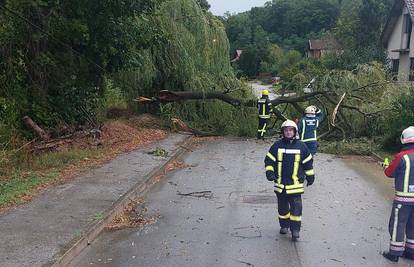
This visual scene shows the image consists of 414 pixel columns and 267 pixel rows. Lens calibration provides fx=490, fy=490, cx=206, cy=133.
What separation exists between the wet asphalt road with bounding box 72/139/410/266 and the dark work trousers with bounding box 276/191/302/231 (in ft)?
0.70

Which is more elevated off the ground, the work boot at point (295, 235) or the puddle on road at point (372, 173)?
the work boot at point (295, 235)

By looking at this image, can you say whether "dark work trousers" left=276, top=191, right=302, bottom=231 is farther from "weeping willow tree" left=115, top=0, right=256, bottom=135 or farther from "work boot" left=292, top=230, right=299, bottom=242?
"weeping willow tree" left=115, top=0, right=256, bottom=135

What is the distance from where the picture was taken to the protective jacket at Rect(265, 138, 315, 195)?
641 centimetres

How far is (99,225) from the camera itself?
22.0 ft

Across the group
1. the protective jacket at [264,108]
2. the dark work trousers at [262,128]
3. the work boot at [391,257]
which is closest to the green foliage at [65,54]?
the protective jacket at [264,108]

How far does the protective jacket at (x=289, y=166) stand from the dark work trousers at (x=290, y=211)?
0.36 feet

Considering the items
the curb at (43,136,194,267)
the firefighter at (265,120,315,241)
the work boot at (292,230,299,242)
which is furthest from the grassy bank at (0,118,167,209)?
the work boot at (292,230,299,242)

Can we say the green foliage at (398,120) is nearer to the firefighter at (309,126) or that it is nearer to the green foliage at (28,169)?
the firefighter at (309,126)

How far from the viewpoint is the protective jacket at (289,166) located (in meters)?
6.41

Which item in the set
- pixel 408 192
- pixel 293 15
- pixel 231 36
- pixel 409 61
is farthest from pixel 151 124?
pixel 293 15

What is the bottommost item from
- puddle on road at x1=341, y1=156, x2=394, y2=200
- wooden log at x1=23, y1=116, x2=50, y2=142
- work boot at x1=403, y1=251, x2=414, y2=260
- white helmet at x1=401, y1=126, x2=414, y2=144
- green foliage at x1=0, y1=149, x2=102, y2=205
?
puddle on road at x1=341, y1=156, x2=394, y2=200

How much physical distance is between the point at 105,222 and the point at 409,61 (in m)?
29.8

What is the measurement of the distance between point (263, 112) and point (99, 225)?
35.7 feet

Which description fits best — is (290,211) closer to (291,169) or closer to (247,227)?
(291,169)
